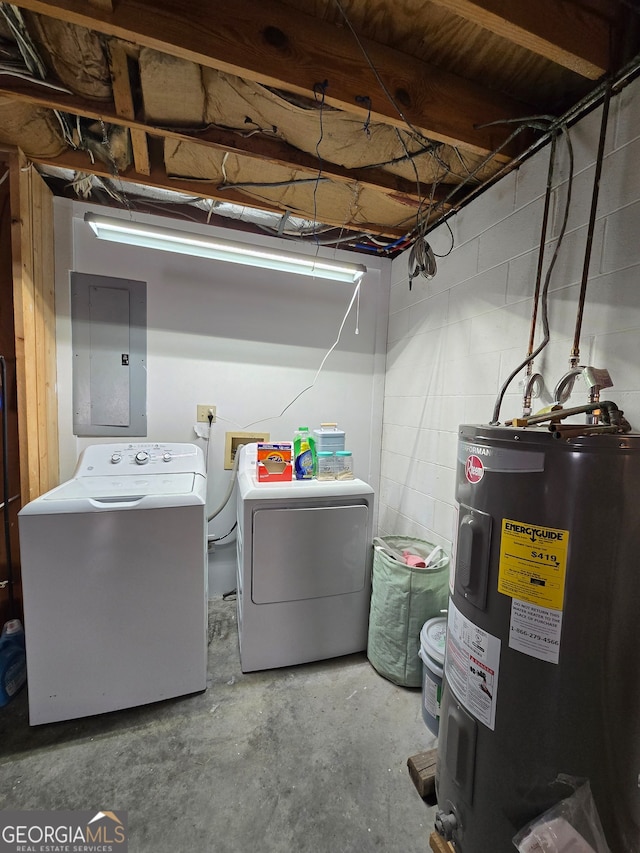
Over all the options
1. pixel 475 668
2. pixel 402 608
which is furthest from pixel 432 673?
pixel 475 668

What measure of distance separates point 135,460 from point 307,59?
5.77ft

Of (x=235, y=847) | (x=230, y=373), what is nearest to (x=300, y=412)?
(x=230, y=373)

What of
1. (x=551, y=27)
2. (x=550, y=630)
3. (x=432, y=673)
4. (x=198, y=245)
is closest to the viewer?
(x=550, y=630)

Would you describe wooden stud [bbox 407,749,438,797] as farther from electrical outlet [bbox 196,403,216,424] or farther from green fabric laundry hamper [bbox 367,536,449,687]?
electrical outlet [bbox 196,403,216,424]

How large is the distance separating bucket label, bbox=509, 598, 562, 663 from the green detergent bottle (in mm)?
1122

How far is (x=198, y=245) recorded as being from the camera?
1696 millimetres

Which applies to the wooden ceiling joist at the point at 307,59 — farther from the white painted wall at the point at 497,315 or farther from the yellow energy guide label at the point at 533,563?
the yellow energy guide label at the point at 533,563

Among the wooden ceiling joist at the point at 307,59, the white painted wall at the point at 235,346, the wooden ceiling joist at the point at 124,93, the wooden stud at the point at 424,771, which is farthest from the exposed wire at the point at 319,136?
the wooden stud at the point at 424,771

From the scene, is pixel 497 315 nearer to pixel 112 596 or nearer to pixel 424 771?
pixel 424 771

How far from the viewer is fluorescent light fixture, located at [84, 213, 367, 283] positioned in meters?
1.61

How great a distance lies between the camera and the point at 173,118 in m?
1.32

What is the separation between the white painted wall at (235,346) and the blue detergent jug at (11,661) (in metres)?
0.82

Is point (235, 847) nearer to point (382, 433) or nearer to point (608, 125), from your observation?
point (382, 433)

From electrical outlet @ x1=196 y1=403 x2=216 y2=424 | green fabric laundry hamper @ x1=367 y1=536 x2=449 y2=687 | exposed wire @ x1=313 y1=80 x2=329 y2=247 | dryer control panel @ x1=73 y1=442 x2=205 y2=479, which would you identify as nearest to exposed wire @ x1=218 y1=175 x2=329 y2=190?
exposed wire @ x1=313 y1=80 x2=329 y2=247
